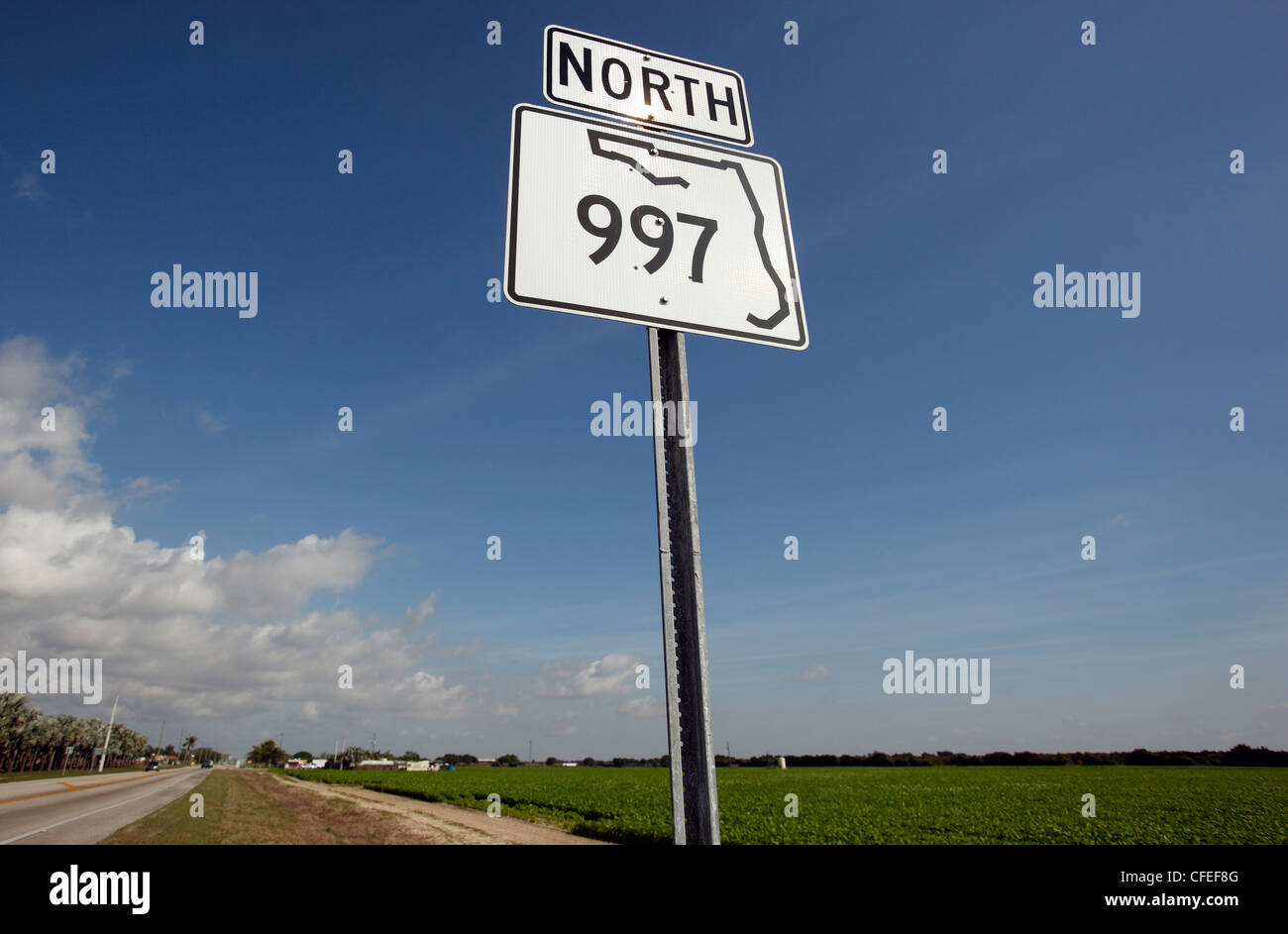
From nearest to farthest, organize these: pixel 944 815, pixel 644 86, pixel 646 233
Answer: pixel 646 233
pixel 644 86
pixel 944 815

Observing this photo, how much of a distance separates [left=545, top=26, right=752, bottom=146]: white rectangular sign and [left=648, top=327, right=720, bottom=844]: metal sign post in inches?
50.6

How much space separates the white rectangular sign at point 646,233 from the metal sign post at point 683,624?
34cm

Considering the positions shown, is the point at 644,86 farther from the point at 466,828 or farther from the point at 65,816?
the point at 65,816

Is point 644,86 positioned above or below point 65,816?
above

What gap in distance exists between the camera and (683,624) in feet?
5.62

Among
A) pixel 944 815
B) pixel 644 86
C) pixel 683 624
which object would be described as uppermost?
pixel 644 86

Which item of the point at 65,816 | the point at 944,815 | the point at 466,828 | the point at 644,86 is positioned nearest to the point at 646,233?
the point at 644,86

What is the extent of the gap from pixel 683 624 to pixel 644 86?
7.53 feet

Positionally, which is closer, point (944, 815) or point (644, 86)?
point (644, 86)

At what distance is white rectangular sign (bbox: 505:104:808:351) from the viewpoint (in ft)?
6.86

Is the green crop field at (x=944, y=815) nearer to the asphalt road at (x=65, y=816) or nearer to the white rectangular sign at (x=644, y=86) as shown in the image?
the asphalt road at (x=65, y=816)
